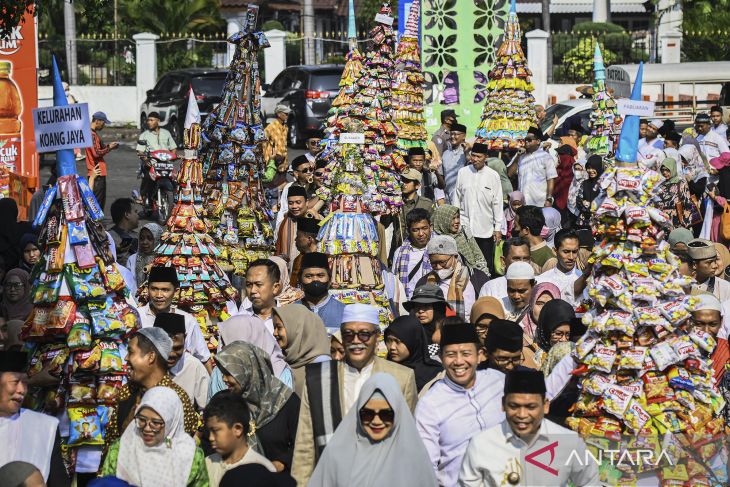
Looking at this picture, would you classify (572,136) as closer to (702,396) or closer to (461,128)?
(461,128)

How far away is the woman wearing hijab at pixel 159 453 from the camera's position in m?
6.89

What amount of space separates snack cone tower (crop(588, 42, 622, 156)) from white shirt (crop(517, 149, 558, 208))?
78cm

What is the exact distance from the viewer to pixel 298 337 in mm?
8898

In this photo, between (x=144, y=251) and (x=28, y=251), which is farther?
(x=28, y=251)

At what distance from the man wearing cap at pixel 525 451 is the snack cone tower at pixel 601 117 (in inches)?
429

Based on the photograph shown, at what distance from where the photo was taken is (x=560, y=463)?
665cm

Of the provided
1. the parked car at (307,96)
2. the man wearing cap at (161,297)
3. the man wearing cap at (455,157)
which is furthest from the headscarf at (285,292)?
the parked car at (307,96)

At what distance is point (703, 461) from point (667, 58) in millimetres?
30553

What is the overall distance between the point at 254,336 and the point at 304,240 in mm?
3173

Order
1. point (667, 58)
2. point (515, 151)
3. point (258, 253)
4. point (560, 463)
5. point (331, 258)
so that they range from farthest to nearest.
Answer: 1. point (667, 58)
2. point (515, 151)
3. point (258, 253)
4. point (331, 258)
5. point (560, 463)

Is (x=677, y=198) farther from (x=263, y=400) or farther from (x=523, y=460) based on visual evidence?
(x=523, y=460)

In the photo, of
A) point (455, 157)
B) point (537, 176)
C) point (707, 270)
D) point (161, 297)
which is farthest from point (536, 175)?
point (161, 297)

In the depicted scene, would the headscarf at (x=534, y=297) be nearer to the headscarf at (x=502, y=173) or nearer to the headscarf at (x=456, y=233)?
the headscarf at (x=456, y=233)

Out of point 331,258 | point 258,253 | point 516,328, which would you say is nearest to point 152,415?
point 516,328
